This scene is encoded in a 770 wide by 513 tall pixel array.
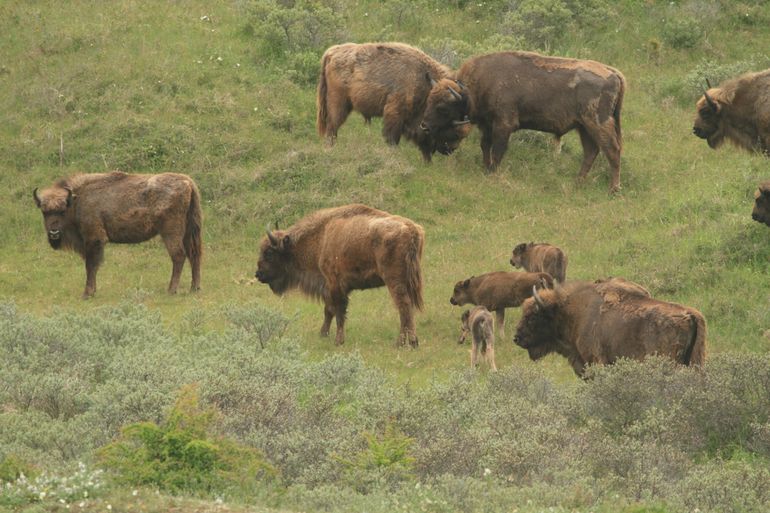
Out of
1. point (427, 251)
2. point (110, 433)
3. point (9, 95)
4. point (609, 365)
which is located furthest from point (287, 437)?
point (9, 95)

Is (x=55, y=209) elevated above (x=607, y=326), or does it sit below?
below

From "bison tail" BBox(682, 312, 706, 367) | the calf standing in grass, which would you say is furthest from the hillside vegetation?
the calf standing in grass

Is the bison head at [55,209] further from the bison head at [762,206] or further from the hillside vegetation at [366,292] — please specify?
the bison head at [762,206]

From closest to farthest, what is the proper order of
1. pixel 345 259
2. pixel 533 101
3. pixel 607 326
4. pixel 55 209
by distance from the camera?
pixel 607 326 < pixel 345 259 < pixel 55 209 < pixel 533 101

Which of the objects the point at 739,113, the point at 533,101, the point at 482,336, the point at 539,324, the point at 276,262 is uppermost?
the point at 739,113

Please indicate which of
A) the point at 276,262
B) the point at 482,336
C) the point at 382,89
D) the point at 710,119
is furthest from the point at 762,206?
the point at 382,89

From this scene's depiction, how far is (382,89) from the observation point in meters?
25.2

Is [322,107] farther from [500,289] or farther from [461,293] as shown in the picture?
[500,289]

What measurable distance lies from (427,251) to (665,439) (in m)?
9.58

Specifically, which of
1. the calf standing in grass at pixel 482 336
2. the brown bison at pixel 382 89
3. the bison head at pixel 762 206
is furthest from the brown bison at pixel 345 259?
the brown bison at pixel 382 89

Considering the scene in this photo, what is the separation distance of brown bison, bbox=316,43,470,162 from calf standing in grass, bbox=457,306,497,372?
8548mm

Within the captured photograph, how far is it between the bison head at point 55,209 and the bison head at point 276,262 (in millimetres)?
→ 3707

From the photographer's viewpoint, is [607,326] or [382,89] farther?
[382,89]

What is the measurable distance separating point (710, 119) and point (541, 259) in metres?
4.52
